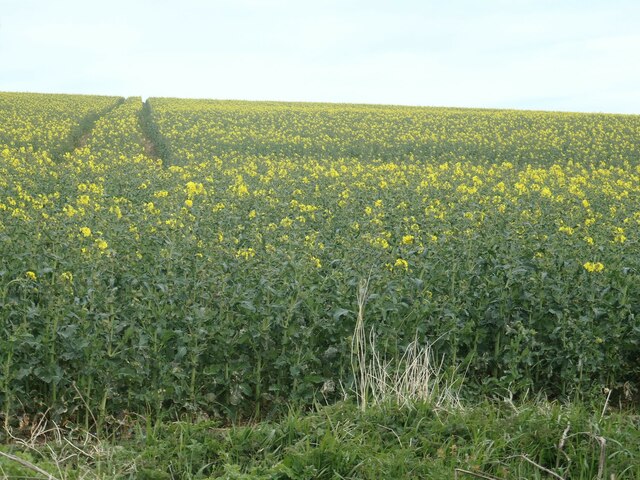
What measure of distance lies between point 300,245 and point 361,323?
1997 millimetres

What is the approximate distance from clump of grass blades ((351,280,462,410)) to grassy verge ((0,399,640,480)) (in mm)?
181

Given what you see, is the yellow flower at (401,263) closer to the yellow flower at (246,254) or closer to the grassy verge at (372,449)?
the yellow flower at (246,254)

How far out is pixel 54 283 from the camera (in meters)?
6.70

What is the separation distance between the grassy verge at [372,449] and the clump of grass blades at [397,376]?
0.18m

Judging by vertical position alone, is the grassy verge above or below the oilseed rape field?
below

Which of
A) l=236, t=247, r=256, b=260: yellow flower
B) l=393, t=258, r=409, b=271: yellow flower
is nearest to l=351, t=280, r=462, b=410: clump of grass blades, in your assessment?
l=393, t=258, r=409, b=271: yellow flower

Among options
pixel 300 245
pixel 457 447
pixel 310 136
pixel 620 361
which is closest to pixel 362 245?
pixel 300 245

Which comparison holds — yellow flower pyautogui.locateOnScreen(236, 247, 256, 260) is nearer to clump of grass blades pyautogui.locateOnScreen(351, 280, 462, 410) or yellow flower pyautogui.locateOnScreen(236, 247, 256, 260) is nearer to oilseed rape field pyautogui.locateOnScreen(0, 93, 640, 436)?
oilseed rape field pyautogui.locateOnScreen(0, 93, 640, 436)

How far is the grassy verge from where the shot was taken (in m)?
4.48

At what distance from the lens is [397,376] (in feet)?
19.1

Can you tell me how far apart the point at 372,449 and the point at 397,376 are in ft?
3.88

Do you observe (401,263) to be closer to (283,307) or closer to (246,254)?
(246,254)

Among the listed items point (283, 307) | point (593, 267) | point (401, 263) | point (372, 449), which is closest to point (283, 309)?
point (283, 307)

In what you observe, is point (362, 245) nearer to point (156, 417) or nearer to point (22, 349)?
point (156, 417)
